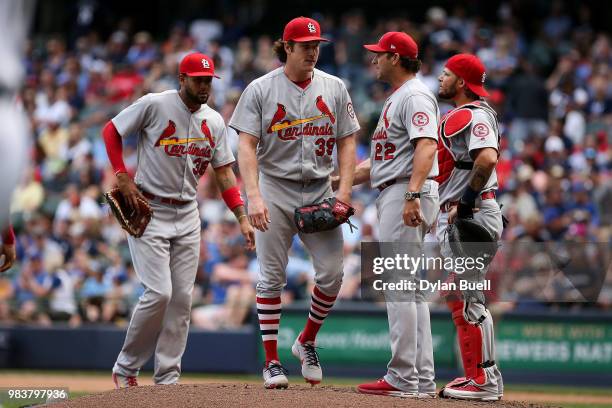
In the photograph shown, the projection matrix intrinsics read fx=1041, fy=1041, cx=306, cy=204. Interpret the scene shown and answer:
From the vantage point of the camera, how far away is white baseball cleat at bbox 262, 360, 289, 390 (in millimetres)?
6793

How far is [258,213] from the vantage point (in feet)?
21.6

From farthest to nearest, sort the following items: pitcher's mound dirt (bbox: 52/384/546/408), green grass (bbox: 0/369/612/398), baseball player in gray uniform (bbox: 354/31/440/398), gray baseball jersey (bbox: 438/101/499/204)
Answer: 1. green grass (bbox: 0/369/612/398)
2. gray baseball jersey (bbox: 438/101/499/204)
3. baseball player in gray uniform (bbox: 354/31/440/398)
4. pitcher's mound dirt (bbox: 52/384/546/408)

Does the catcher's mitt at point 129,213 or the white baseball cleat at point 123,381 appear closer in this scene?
the catcher's mitt at point 129,213

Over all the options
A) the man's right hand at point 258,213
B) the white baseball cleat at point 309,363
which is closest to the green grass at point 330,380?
the white baseball cleat at point 309,363

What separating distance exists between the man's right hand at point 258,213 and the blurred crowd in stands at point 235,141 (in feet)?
15.7

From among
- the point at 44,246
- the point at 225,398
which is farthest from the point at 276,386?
the point at 44,246

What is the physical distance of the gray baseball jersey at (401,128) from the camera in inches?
260

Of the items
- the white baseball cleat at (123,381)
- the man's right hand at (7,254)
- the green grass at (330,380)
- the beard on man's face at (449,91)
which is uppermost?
the beard on man's face at (449,91)

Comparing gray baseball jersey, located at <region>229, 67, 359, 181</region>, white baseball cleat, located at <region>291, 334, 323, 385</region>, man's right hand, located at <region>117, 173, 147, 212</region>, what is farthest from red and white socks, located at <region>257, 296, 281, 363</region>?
man's right hand, located at <region>117, 173, 147, 212</region>

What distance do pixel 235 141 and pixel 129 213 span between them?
28.6ft

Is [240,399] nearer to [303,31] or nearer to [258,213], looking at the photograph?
[258,213]

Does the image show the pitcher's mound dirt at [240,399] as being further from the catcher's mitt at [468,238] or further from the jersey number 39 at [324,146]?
the jersey number 39 at [324,146]

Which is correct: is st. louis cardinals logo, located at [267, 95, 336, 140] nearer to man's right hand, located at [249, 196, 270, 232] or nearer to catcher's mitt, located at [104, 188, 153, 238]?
man's right hand, located at [249, 196, 270, 232]

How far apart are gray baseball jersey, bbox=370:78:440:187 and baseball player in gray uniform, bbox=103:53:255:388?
1082mm
